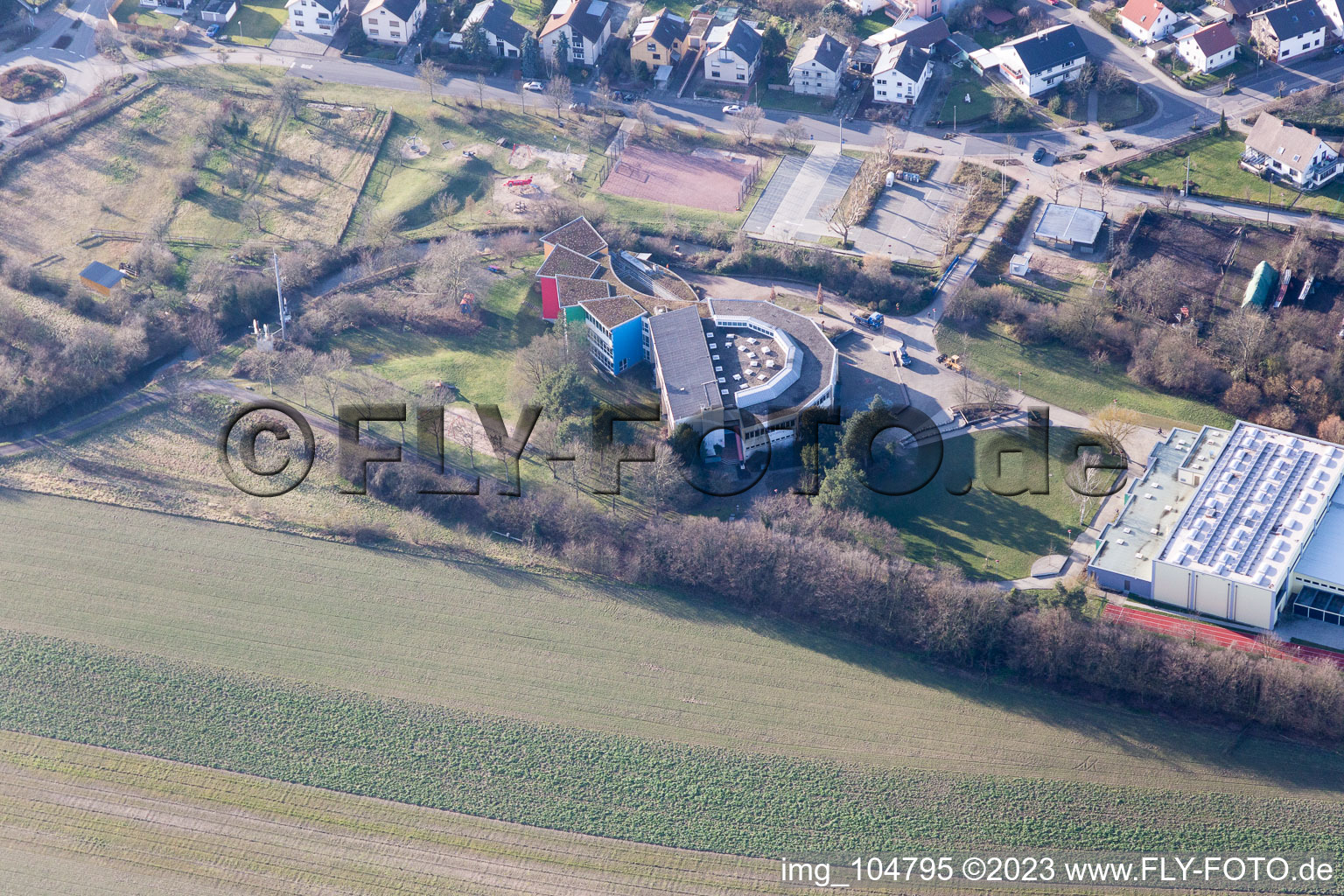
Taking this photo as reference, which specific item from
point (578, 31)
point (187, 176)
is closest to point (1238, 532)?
point (578, 31)

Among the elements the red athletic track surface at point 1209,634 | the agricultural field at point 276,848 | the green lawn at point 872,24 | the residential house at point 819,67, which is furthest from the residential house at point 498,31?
the agricultural field at point 276,848

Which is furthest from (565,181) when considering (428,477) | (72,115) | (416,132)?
(72,115)

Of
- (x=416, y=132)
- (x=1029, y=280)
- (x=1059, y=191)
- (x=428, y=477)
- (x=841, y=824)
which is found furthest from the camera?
(x=416, y=132)

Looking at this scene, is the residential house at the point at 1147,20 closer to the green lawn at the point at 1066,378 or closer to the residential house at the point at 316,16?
the green lawn at the point at 1066,378

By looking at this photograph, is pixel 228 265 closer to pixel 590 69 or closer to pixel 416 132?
pixel 416 132

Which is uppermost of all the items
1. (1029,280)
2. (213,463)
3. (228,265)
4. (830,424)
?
(1029,280)
